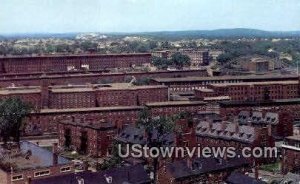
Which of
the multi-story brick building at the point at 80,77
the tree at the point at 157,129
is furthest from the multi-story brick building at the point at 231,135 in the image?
the multi-story brick building at the point at 80,77

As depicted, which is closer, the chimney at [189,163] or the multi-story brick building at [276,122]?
the chimney at [189,163]

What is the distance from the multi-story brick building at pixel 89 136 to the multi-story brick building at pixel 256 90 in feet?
138

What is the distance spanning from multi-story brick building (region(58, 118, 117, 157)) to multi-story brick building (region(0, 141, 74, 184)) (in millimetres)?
15925

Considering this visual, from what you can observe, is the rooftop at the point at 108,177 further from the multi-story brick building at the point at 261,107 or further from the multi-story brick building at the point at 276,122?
the multi-story brick building at the point at 261,107

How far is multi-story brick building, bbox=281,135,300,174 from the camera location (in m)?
71.2

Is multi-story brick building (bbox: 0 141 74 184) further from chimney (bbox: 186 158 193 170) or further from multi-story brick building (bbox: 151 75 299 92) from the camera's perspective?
multi-story brick building (bbox: 151 75 299 92)

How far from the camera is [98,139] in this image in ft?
284

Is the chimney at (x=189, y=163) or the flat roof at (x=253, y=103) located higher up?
the chimney at (x=189, y=163)

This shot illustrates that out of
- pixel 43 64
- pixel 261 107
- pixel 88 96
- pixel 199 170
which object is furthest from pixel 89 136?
pixel 43 64

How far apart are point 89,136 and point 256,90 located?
60.9 meters

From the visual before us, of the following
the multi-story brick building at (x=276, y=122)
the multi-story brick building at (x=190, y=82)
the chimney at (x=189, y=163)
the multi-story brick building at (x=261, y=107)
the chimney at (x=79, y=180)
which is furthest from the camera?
the multi-story brick building at (x=190, y=82)

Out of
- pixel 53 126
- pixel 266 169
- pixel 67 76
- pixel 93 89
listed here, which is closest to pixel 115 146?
pixel 266 169

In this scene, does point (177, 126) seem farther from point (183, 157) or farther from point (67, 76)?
point (67, 76)

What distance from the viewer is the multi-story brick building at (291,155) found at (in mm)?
71213
